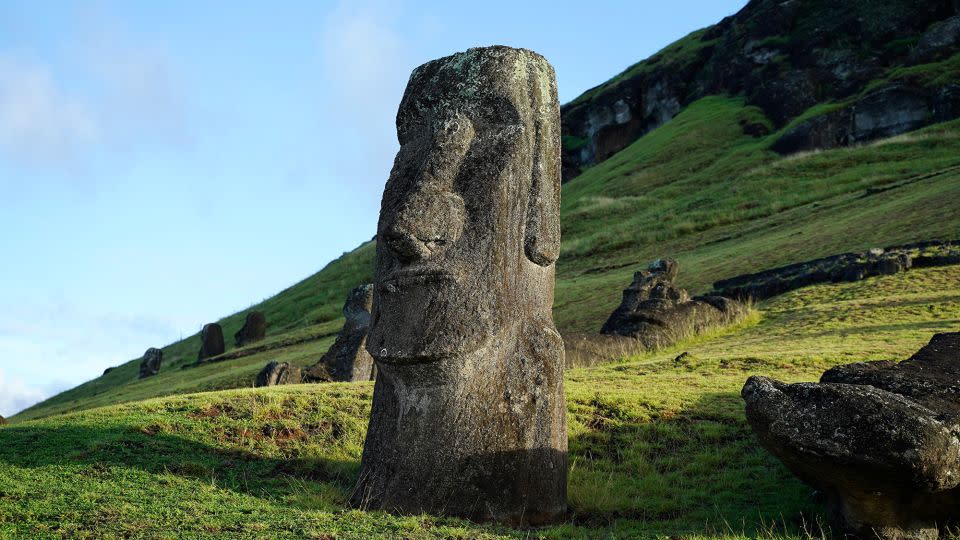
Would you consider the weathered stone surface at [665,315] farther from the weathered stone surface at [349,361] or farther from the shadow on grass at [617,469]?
the shadow on grass at [617,469]

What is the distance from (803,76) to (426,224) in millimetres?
86324

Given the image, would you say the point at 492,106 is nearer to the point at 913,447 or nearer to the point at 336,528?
the point at 336,528

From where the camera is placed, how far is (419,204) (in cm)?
948

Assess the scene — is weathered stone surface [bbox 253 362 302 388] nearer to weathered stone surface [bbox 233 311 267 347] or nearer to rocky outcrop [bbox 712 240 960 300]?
rocky outcrop [bbox 712 240 960 300]

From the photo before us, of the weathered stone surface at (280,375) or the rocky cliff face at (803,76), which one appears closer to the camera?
the weathered stone surface at (280,375)

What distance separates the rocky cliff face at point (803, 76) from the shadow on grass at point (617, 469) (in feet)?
207

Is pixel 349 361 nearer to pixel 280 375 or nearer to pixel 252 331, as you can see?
pixel 280 375

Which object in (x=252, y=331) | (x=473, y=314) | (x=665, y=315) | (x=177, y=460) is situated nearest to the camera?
(x=473, y=314)

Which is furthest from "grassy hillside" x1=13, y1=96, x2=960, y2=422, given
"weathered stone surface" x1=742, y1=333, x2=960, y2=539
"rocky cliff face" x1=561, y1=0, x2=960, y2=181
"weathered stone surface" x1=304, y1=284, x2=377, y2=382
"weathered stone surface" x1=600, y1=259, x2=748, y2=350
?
"weathered stone surface" x1=742, y1=333, x2=960, y2=539

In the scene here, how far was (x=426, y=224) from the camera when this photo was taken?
9438 mm

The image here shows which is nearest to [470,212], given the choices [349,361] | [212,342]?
[349,361]

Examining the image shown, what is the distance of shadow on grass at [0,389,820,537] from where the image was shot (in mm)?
9508

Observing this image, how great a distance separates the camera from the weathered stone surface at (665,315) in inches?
980

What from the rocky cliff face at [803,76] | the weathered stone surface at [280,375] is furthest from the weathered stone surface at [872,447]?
the rocky cliff face at [803,76]
